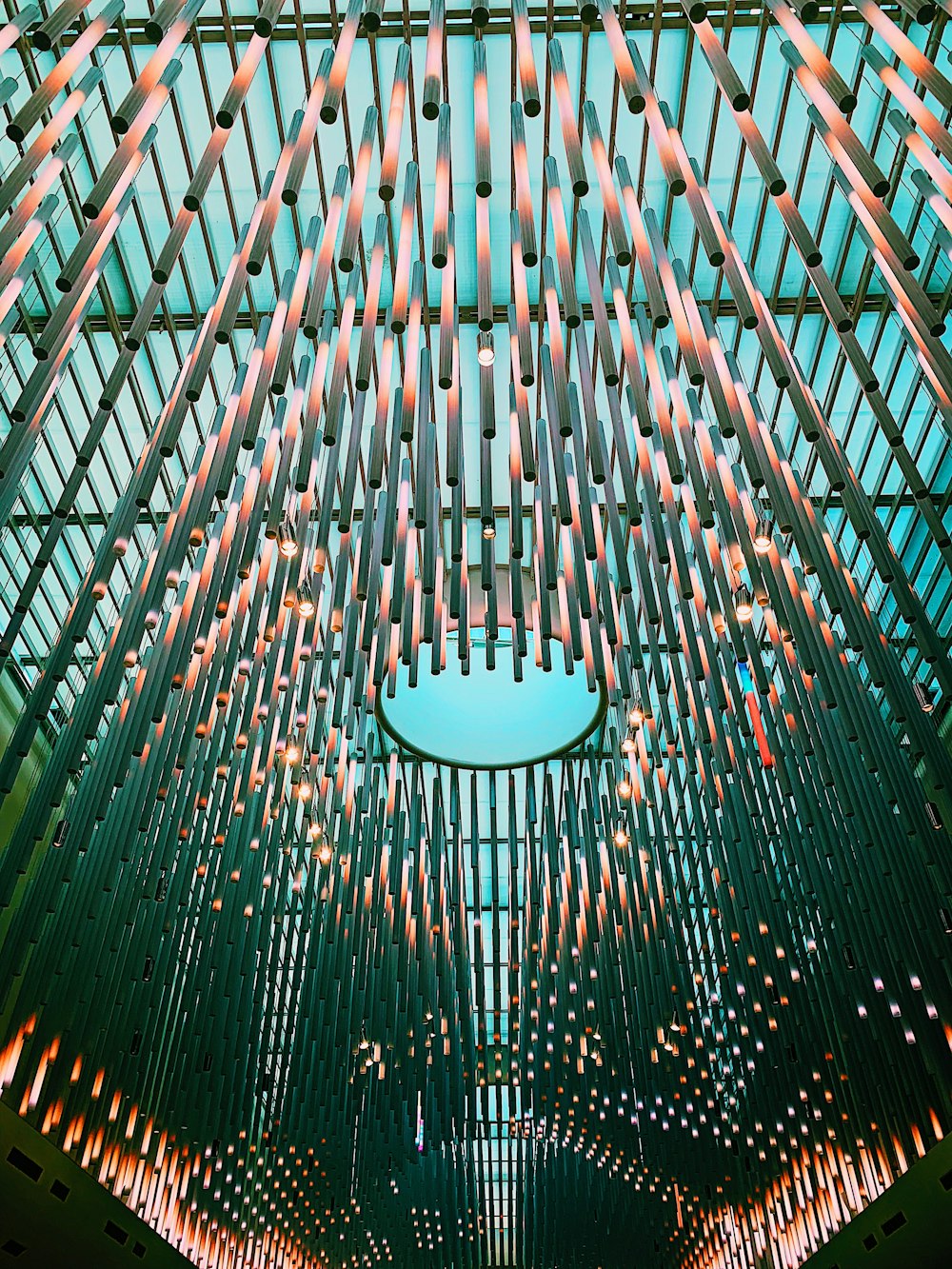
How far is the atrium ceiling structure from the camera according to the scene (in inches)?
318

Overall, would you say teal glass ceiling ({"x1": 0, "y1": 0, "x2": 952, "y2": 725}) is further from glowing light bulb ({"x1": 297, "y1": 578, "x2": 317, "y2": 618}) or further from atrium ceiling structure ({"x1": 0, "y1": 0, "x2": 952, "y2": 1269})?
glowing light bulb ({"x1": 297, "y1": 578, "x2": 317, "y2": 618})

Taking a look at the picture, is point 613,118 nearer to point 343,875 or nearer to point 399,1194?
point 343,875

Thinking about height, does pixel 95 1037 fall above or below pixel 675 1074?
below

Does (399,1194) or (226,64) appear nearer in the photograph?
(226,64)

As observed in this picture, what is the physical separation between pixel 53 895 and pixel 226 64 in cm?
1128

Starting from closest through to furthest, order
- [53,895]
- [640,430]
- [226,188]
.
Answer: [640,430], [53,895], [226,188]

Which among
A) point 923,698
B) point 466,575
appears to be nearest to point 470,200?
point 466,575

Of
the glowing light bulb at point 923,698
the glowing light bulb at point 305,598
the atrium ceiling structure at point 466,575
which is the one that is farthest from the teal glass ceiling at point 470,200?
the glowing light bulb at point 923,698

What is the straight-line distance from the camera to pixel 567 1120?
2973 centimetres

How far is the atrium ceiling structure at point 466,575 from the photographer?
809cm

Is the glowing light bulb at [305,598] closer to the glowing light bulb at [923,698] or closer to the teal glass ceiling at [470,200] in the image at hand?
the teal glass ceiling at [470,200]

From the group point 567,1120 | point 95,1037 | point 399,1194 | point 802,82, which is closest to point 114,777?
point 95,1037

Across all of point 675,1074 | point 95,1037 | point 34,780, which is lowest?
point 95,1037

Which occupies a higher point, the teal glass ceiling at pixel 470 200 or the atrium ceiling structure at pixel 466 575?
the teal glass ceiling at pixel 470 200
